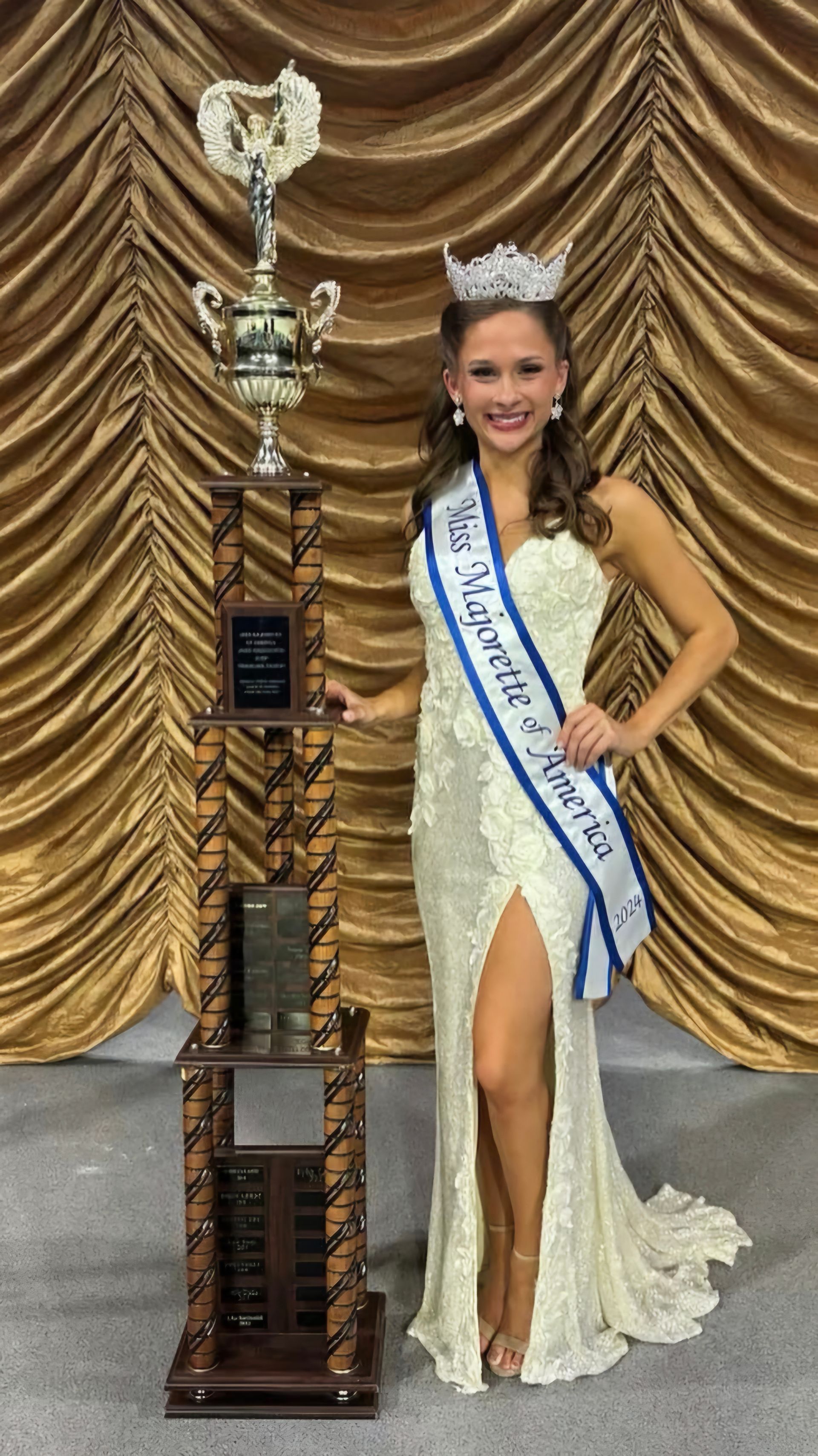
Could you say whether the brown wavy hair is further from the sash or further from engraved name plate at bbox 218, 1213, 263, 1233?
engraved name plate at bbox 218, 1213, 263, 1233

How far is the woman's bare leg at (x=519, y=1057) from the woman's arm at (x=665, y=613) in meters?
0.25

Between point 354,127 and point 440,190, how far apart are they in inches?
8.1

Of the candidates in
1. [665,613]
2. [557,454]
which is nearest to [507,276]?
[557,454]

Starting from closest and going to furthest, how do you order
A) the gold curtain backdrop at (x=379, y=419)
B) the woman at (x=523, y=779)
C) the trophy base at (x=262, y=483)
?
the trophy base at (x=262, y=483) < the woman at (x=523, y=779) < the gold curtain backdrop at (x=379, y=419)

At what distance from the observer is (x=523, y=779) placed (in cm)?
167

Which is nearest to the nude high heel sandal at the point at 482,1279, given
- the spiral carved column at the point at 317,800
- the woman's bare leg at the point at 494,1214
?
the woman's bare leg at the point at 494,1214

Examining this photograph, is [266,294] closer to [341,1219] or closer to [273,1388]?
[341,1219]

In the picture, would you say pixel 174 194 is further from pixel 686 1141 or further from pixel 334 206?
pixel 686 1141

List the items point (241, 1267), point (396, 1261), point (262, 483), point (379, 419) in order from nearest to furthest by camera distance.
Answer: point (262, 483), point (241, 1267), point (396, 1261), point (379, 419)

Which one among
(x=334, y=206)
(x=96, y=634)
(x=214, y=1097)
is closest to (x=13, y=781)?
(x=96, y=634)

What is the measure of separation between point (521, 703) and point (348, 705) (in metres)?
0.27

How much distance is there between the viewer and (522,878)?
1666 millimetres

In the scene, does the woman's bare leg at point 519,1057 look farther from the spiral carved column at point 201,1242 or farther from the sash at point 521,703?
the spiral carved column at point 201,1242

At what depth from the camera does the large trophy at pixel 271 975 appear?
1584 mm
